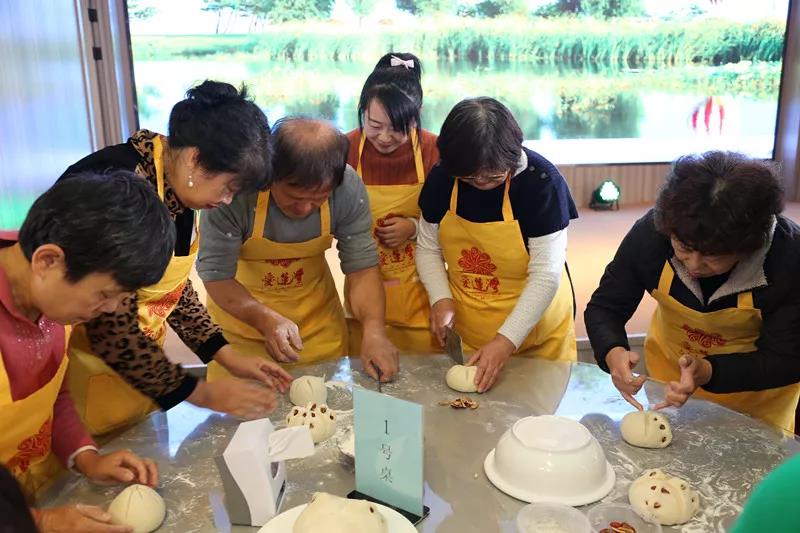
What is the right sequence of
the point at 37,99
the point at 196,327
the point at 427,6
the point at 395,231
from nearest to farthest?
the point at 196,327 → the point at 395,231 → the point at 37,99 → the point at 427,6

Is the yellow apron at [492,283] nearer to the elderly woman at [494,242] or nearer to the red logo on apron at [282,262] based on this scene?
the elderly woman at [494,242]

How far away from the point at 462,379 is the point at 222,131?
30.0 inches

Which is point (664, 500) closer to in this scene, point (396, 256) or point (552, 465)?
point (552, 465)

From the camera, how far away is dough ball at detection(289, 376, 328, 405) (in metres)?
1.63

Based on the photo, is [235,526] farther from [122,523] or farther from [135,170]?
[135,170]

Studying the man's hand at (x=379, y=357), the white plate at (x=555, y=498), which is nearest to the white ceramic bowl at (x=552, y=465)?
the white plate at (x=555, y=498)

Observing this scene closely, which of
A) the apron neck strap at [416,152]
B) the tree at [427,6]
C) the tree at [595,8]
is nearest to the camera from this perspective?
the apron neck strap at [416,152]

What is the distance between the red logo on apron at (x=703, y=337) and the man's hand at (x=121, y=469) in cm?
126

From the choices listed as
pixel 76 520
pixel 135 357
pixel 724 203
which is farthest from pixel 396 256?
pixel 76 520

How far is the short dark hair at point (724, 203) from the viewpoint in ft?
4.64

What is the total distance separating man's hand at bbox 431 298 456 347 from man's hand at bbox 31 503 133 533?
1025 mm

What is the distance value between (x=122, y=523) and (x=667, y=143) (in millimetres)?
3945

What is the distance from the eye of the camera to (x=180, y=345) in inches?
132

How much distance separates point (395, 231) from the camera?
2.29 meters
